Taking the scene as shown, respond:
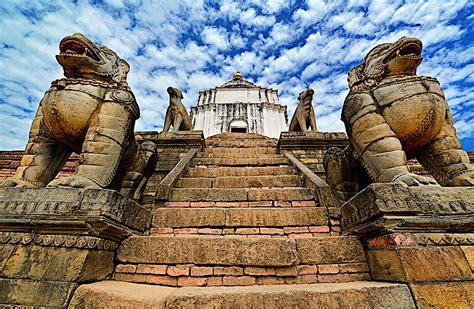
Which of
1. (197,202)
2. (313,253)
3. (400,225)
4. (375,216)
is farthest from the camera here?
(197,202)

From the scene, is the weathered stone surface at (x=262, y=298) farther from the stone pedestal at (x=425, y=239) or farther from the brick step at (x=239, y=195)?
the brick step at (x=239, y=195)

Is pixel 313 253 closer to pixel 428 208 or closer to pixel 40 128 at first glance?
pixel 428 208


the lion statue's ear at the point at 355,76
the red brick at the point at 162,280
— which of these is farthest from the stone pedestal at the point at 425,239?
the red brick at the point at 162,280

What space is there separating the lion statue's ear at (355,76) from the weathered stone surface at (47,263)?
3.02m

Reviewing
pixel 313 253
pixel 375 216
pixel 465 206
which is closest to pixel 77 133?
pixel 313 253

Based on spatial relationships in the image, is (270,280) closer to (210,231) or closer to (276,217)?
(276,217)

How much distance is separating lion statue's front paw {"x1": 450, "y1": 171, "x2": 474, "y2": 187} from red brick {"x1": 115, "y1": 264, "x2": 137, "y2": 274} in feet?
9.45

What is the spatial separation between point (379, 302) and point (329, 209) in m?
1.19

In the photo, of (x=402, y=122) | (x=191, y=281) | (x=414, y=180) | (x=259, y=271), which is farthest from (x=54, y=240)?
(x=402, y=122)

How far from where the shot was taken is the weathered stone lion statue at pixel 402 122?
6.29ft

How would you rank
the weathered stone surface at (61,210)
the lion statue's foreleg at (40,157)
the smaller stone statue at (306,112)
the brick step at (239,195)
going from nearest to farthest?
the weathered stone surface at (61,210) < the lion statue's foreleg at (40,157) < the brick step at (239,195) < the smaller stone statue at (306,112)

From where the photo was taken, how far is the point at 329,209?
2.44 m

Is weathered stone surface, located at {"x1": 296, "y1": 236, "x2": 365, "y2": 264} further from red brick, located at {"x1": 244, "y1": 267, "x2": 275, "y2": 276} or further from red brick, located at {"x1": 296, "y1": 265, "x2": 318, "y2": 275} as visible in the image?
red brick, located at {"x1": 244, "y1": 267, "x2": 275, "y2": 276}

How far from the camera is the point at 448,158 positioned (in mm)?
1950
